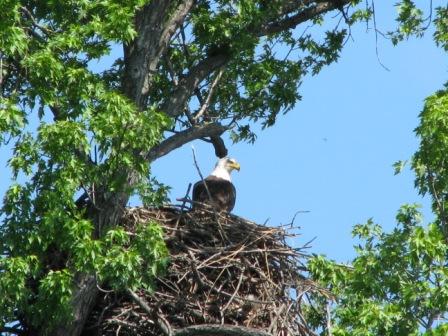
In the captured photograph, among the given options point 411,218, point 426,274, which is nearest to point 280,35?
point 411,218

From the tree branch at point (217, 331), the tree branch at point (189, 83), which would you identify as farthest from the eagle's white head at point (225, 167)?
the tree branch at point (217, 331)

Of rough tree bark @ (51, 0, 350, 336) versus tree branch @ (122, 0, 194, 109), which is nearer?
rough tree bark @ (51, 0, 350, 336)

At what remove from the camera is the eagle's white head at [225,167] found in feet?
70.7

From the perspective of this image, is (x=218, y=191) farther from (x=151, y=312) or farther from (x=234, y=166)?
(x=151, y=312)

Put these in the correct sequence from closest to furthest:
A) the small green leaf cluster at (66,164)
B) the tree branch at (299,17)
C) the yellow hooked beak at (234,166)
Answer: the small green leaf cluster at (66,164) < the tree branch at (299,17) < the yellow hooked beak at (234,166)

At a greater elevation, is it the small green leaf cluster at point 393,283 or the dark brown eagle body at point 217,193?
the dark brown eagle body at point 217,193

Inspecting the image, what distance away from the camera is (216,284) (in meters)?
18.0

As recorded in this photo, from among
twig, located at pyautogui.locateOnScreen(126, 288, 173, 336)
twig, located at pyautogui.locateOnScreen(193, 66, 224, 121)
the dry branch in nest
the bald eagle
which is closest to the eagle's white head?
the bald eagle

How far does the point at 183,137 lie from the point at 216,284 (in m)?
1.89

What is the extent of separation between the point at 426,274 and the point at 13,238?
4.53 meters

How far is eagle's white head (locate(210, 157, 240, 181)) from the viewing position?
70.7 ft

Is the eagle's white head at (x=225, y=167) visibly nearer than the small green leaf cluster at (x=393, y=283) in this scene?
No

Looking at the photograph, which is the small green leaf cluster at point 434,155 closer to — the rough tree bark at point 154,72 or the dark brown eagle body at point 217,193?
the rough tree bark at point 154,72

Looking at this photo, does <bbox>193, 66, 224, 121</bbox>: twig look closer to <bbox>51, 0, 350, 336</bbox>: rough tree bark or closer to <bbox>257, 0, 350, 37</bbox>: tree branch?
<bbox>51, 0, 350, 336</bbox>: rough tree bark
